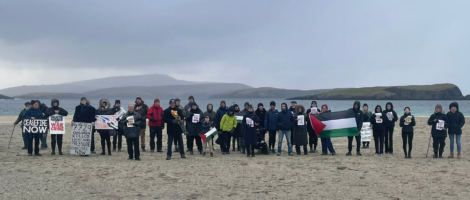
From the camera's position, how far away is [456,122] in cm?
1338

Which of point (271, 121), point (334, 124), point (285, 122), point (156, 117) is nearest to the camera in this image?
point (285, 122)

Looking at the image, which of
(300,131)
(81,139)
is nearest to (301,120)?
(300,131)

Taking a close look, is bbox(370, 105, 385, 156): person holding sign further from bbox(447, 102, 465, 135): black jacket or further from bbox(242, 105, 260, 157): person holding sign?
bbox(242, 105, 260, 157): person holding sign

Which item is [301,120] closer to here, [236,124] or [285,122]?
[285,122]

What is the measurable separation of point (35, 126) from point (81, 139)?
4.74 feet

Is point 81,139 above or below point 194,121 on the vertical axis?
below

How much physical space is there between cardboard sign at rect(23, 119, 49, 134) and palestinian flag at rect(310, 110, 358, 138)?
29.0ft

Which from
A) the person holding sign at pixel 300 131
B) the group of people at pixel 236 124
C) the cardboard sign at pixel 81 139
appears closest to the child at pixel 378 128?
the group of people at pixel 236 124

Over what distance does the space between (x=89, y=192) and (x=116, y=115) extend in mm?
6085

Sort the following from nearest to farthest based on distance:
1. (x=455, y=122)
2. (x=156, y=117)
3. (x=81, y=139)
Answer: (x=455, y=122) < (x=81, y=139) < (x=156, y=117)

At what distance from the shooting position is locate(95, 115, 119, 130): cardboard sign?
13797 millimetres

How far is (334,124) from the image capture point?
49.6 ft

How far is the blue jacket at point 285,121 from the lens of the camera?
14.2 m

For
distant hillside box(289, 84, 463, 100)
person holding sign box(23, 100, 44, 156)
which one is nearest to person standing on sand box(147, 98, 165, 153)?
person holding sign box(23, 100, 44, 156)
